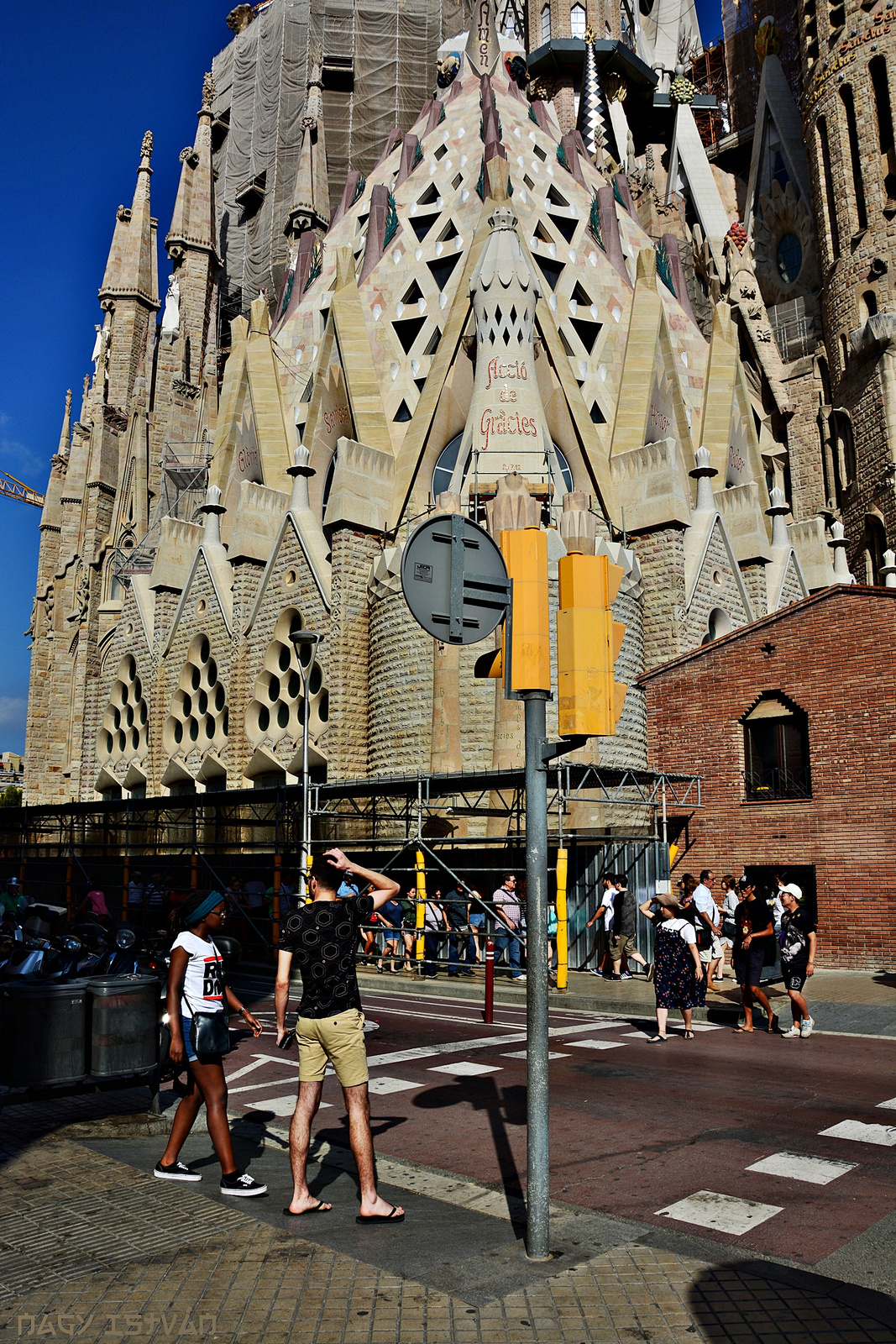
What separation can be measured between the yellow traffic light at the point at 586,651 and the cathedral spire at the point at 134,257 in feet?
161

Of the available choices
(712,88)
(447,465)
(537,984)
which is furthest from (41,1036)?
(712,88)

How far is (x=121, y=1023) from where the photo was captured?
6.68 metres

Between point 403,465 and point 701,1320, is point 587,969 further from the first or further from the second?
point 403,465

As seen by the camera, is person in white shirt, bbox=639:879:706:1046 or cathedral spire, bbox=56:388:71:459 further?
cathedral spire, bbox=56:388:71:459

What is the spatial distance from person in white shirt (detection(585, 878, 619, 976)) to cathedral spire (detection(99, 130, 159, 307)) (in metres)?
42.1

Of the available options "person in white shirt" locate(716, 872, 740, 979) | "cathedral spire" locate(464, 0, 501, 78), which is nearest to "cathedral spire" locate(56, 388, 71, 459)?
"cathedral spire" locate(464, 0, 501, 78)

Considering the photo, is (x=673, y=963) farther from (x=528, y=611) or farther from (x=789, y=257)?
(x=789, y=257)

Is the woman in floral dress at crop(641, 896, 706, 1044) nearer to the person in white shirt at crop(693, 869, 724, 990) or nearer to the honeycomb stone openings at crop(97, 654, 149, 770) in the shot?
the person in white shirt at crop(693, 869, 724, 990)

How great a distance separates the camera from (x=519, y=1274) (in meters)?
3.96

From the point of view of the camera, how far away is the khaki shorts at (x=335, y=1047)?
459 cm

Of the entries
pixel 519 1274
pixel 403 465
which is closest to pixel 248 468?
pixel 403 465

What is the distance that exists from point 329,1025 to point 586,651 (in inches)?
81.3

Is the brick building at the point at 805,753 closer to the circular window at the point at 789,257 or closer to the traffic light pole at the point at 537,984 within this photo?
the traffic light pole at the point at 537,984

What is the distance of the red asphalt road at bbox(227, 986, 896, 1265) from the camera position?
16.4 feet
